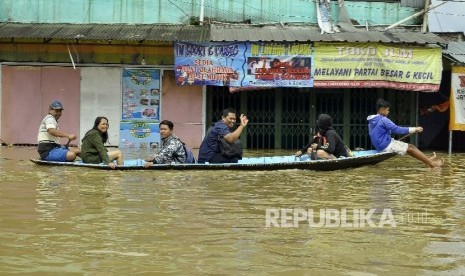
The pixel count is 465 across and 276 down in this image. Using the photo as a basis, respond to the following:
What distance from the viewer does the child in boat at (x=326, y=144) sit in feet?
38.2

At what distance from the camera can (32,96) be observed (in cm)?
1723

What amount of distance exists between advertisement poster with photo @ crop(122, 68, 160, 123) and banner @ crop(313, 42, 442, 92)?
3.93 metres

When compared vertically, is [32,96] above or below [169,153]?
above

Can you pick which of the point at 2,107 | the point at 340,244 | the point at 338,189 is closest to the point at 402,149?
the point at 338,189

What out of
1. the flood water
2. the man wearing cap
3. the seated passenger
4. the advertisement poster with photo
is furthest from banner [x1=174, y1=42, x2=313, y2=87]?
the flood water

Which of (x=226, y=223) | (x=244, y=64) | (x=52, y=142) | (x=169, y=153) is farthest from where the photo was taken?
(x=244, y=64)

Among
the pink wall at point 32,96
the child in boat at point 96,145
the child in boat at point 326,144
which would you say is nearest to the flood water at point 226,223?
the child in boat at point 96,145

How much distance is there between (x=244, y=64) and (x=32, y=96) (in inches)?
208

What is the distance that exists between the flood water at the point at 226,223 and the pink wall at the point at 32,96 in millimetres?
6692

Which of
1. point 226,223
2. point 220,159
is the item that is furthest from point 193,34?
point 226,223

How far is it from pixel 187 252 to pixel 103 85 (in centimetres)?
1246

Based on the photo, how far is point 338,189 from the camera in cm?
934

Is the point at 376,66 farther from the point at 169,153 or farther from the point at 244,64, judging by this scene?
the point at 169,153

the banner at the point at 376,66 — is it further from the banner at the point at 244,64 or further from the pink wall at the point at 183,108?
the pink wall at the point at 183,108
